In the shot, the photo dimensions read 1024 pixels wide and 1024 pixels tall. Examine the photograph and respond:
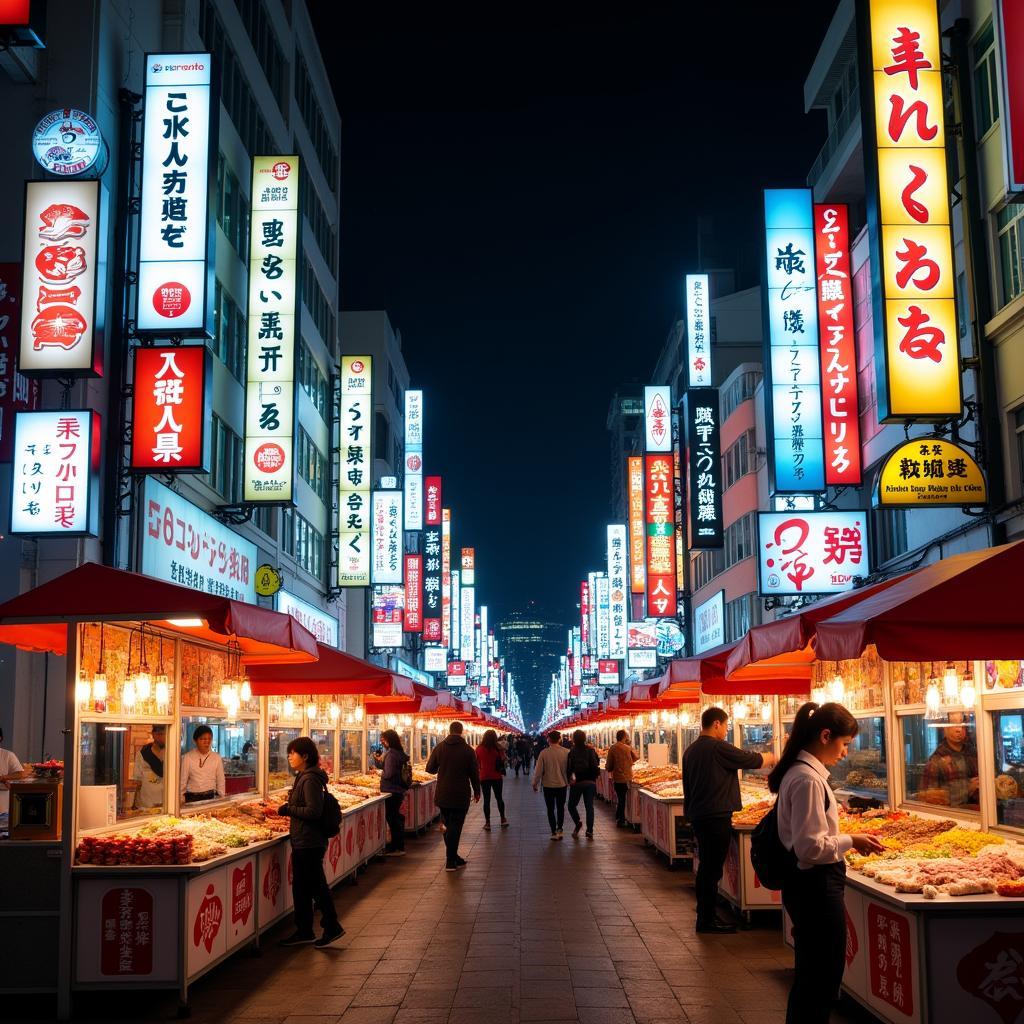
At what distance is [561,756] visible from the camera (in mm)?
23828

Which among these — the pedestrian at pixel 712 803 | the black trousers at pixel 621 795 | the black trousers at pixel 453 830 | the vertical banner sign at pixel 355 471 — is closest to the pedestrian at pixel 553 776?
the black trousers at pixel 621 795

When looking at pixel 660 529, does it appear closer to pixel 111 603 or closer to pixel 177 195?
pixel 177 195

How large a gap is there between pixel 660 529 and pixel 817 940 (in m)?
36.9

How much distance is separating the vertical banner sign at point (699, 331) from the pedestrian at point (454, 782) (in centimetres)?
2204

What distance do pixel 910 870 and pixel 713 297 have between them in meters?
54.6

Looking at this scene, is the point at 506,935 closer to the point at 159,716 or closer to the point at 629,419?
the point at 159,716

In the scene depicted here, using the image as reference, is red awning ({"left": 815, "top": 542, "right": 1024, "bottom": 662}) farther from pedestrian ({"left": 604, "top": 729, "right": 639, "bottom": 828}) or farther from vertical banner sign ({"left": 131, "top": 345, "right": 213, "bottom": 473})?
Result: pedestrian ({"left": 604, "top": 729, "right": 639, "bottom": 828})

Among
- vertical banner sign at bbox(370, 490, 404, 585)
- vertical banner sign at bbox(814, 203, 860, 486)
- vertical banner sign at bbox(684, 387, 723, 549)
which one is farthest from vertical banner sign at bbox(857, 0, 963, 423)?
vertical banner sign at bbox(370, 490, 404, 585)

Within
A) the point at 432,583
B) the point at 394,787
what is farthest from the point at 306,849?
the point at 432,583

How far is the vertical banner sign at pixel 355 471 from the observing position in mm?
38312

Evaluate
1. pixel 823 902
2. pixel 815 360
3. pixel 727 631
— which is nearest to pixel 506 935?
pixel 823 902

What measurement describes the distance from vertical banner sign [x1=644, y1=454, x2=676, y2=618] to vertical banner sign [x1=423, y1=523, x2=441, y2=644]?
1438cm

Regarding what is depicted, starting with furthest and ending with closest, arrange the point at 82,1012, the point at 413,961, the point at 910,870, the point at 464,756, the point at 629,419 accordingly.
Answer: the point at 629,419 < the point at 464,756 < the point at 413,961 < the point at 82,1012 < the point at 910,870

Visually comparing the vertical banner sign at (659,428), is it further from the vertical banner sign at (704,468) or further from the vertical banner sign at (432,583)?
the vertical banner sign at (432,583)
